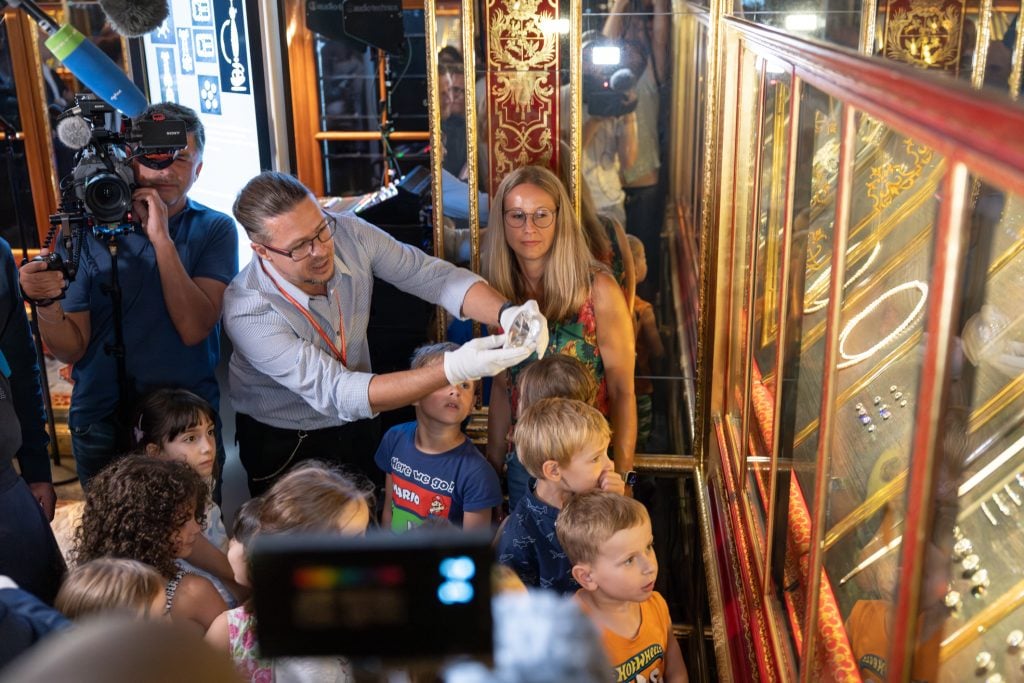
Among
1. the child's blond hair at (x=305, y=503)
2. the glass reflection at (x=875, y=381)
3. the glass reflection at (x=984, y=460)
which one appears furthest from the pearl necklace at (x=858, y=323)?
the child's blond hair at (x=305, y=503)

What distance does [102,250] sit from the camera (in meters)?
2.80

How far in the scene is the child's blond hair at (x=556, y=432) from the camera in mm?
2225

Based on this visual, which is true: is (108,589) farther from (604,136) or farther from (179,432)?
(604,136)

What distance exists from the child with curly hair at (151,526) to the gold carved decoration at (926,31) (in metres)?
2.33

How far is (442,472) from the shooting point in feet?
8.45

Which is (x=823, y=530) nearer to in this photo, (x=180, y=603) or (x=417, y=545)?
(x=417, y=545)

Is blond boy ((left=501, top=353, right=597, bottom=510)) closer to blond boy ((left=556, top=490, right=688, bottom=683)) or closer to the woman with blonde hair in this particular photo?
the woman with blonde hair

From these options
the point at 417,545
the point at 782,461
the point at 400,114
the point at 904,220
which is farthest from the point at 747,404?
the point at 400,114

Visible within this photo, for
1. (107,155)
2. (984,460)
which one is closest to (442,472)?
(107,155)

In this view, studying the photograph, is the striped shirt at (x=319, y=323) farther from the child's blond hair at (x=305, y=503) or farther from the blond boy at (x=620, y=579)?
the blond boy at (x=620, y=579)

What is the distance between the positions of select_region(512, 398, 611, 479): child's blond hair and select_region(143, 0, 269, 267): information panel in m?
2.99

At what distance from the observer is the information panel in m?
4.75

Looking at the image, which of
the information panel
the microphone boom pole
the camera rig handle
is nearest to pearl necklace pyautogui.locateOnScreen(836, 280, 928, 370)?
the camera rig handle

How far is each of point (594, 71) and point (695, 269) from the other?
31.1 inches
